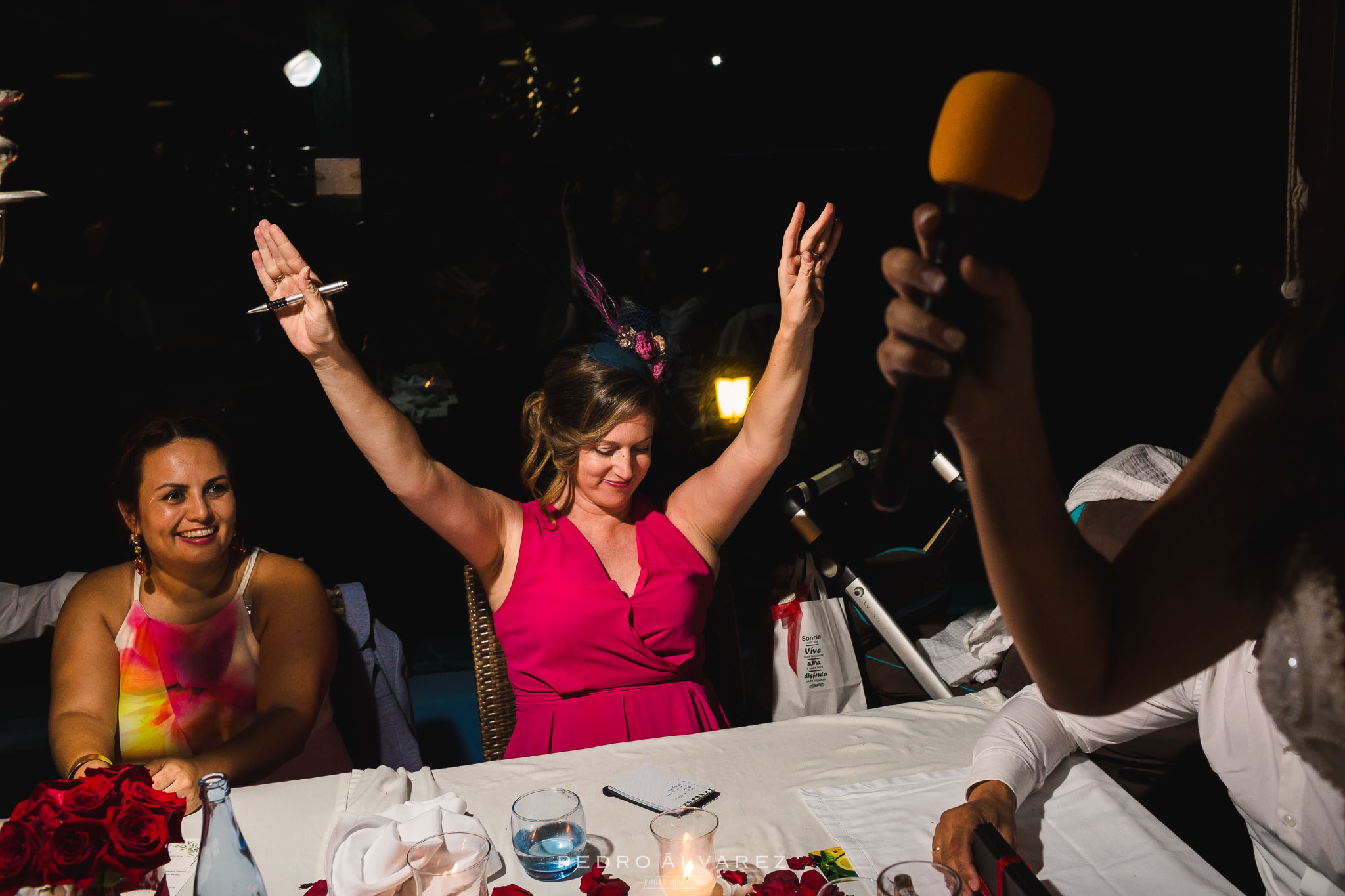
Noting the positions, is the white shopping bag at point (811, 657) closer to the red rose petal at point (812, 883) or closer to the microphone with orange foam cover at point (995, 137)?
the red rose petal at point (812, 883)

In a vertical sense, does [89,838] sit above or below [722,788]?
above

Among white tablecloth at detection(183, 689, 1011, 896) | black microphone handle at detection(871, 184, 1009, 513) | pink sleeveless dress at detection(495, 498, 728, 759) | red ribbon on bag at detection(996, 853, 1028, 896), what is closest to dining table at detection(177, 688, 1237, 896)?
white tablecloth at detection(183, 689, 1011, 896)

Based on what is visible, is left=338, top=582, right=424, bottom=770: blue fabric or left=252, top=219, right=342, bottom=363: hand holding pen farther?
left=338, top=582, right=424, bottom=770: blue fabric

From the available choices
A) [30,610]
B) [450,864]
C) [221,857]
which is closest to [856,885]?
[450,864]

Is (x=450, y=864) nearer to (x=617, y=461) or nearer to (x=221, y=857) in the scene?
(x=221, y=857)

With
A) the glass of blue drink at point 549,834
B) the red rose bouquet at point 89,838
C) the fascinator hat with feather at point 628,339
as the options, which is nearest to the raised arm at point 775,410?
the fascinator hat with feather at point 628,339

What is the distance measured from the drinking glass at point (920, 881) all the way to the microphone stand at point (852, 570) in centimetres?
140

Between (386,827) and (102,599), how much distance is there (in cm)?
125

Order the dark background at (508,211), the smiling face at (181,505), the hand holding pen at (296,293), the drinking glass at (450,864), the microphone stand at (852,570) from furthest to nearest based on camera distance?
the dark background at (508,211) → the microphone stand at (852,570) → the smiling face at (181,505) → the hand holding pen at (296,293) → the drinking glass at (450,864)

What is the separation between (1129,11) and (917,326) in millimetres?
3634

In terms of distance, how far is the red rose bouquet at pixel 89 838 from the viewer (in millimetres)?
1047

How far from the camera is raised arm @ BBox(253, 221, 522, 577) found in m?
1.87

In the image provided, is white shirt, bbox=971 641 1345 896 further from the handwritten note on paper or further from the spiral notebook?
the handwritten note on paper

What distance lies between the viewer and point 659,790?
1544mm
